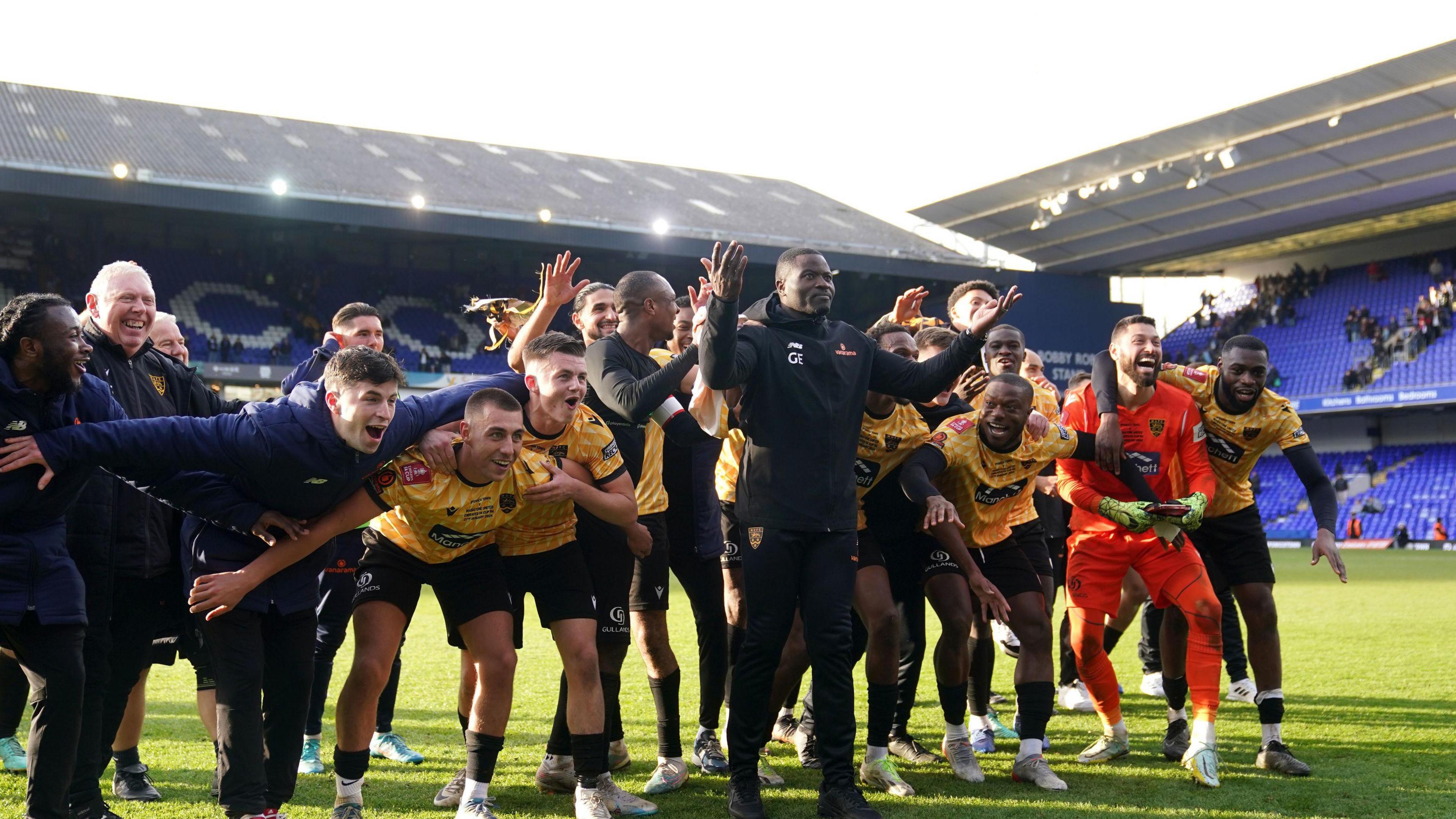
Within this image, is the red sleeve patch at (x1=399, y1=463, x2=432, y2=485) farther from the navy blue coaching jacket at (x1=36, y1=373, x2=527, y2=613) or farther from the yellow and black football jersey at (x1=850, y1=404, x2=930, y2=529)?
the yellow and black football jersey at (x1=850, y1=404, x2=930, y2=529)

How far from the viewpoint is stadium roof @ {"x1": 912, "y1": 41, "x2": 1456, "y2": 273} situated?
93.0 ft

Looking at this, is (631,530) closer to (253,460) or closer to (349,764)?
(349,764)

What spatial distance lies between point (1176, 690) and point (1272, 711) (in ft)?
1.71

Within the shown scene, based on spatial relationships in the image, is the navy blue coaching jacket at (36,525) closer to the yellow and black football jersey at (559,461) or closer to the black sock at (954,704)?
the yellow and black football jersey at (559,461)

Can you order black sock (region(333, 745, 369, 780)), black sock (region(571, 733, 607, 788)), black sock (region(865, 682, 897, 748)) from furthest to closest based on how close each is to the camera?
black sock (region(865, 682, 897, 748)), black sock (region(571, 733, 607, 788)), black sock (region(333, 745, 369, 780))

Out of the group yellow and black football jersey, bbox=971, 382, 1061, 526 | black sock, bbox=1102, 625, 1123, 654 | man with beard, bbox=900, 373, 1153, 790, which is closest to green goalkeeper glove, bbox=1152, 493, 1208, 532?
man with beard, bbox=900, 373, 1153, 790

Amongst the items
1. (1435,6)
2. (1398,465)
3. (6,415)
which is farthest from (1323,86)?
(6,415)

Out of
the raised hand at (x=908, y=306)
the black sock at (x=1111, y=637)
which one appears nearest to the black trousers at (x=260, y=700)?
the raised hand at (x=908, y=306)

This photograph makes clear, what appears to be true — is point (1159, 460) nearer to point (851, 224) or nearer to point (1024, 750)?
point (1024, 750)

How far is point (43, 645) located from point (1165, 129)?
102 ft

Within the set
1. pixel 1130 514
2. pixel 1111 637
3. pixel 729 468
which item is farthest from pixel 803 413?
pixel 1111 637

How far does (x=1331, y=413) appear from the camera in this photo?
39.8m

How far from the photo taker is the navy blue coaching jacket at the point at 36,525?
4.04 metres

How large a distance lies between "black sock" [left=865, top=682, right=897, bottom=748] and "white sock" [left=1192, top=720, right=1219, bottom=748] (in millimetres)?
1499
